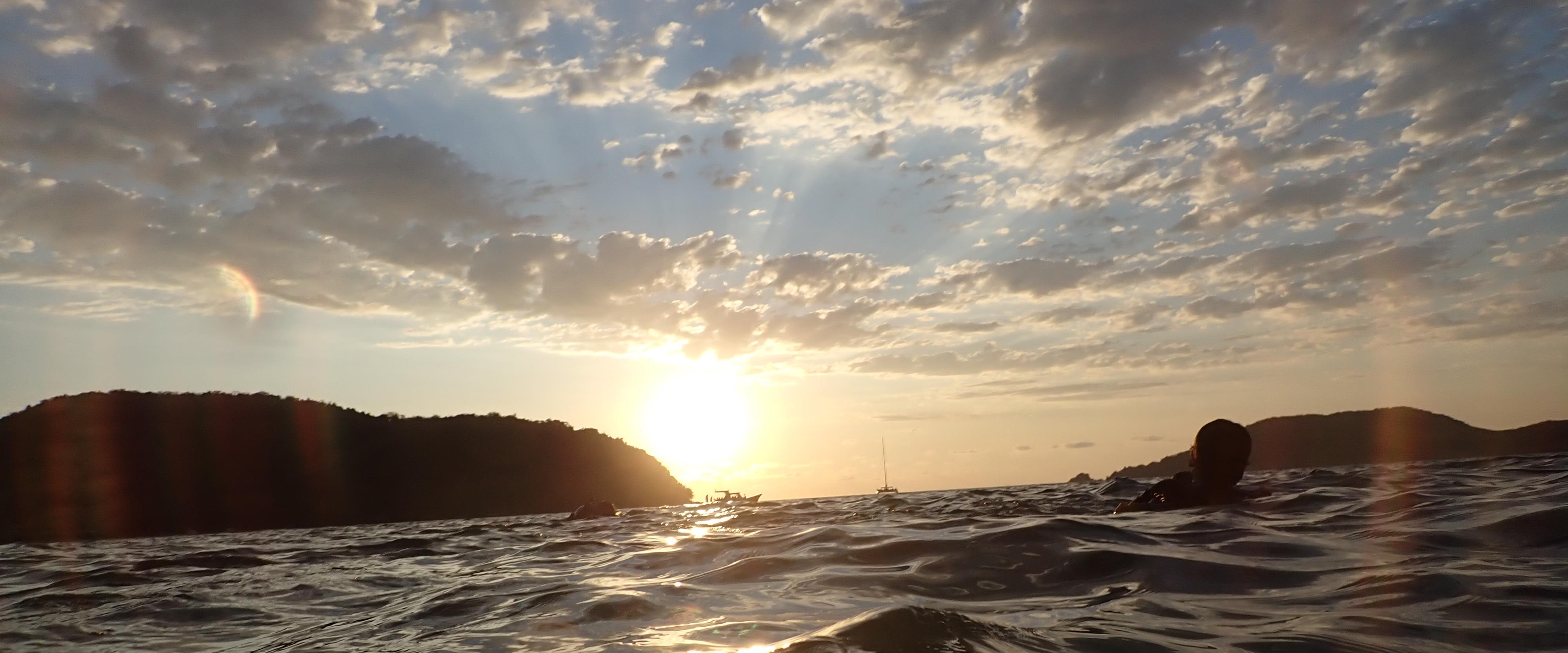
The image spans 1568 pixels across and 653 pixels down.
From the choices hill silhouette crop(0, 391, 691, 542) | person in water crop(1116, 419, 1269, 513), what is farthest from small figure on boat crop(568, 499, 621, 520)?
hill silhouette crop(0, 391, 691, 542)

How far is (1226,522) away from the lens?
865 cm

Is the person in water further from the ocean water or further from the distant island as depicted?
the distant island

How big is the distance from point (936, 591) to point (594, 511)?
85.4ft

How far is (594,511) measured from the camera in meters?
29.7

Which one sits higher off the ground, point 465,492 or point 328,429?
point 328,429

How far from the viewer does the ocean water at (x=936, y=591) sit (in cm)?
395

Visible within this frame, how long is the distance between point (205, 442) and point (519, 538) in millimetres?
104976

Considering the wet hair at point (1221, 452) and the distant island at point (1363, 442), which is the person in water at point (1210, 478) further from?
the distant island at point (1363, 442)

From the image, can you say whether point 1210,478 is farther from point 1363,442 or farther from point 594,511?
point 1363,442

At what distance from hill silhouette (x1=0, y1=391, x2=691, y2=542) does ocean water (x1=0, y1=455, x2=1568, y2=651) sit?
3290 inches

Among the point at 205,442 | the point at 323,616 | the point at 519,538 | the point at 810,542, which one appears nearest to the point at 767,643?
the point at 323,616

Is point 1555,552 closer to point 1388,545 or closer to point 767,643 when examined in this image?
point 1388,545

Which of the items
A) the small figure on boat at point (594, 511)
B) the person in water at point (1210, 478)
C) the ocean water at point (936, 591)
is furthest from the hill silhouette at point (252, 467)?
the person in water at point (1210, 478)

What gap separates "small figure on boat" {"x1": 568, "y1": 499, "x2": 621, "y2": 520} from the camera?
94.0 feet
